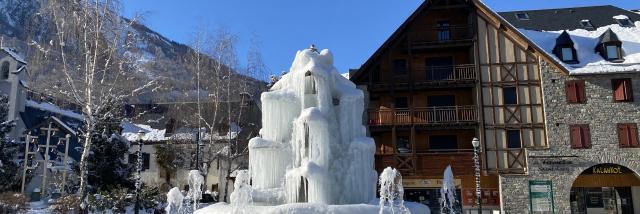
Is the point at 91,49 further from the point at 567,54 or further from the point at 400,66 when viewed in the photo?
the point at 567,54

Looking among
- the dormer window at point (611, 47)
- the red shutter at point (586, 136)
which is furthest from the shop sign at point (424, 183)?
the dormer window at point (611, 47)

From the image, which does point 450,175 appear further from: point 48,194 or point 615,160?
point 48,194

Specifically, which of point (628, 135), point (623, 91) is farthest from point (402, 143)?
point (623, 91)

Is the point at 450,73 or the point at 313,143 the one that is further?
the point at 450,73

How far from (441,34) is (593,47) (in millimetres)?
9065

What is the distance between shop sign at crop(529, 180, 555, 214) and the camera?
2695cm

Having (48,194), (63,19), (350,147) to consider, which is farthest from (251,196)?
(48,194)

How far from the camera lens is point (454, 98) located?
30250 millimetres

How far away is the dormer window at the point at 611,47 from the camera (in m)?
28.4

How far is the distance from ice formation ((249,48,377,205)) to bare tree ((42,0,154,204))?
9.64 metres

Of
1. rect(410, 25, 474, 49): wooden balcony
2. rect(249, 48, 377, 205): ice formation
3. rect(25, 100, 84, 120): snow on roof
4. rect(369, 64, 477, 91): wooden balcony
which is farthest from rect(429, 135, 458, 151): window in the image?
rect(25, 100, 84, 120): snow on roof

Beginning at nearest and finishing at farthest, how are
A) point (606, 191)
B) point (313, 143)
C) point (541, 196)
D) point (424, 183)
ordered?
point (313, 143) → point (541, 196) → point (424, 183) → point (606, 191)

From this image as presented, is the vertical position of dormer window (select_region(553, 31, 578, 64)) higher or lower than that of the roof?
lower

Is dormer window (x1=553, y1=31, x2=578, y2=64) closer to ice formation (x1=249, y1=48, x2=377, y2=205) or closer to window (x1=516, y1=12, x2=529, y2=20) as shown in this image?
window (x1=516, y1=12, x2=529, y2=20)
